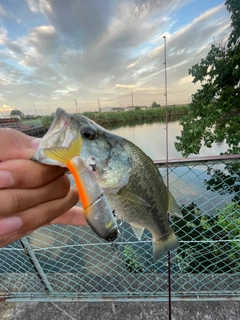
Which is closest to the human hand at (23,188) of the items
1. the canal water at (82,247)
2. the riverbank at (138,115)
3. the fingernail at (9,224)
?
the fingernail at (9,224)

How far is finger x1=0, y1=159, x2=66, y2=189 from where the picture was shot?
0.58 m

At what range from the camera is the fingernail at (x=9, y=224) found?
23.7 inches

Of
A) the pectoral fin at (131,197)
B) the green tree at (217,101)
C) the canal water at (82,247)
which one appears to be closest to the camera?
the pectoral fin at (131,197)

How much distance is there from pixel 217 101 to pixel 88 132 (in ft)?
19.3

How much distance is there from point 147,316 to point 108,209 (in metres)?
1.53

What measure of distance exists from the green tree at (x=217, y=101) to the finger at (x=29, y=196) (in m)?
4.94

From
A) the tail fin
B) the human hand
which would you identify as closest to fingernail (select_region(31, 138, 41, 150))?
the human hand

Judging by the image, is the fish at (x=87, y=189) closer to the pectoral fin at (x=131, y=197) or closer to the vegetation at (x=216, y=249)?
the pectoral fin at (x=131, y=197)

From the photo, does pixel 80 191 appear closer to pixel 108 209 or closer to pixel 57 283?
pixel 108 209

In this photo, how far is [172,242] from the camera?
1109 mm

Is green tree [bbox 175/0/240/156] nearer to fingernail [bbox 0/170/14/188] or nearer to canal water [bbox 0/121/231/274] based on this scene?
canal water [bbox 0/121/231/274]

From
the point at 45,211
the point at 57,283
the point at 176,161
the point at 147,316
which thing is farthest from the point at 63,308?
the point at 176,161

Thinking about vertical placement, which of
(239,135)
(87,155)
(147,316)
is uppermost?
(87,155)

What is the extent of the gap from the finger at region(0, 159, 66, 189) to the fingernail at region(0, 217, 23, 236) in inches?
4.4
